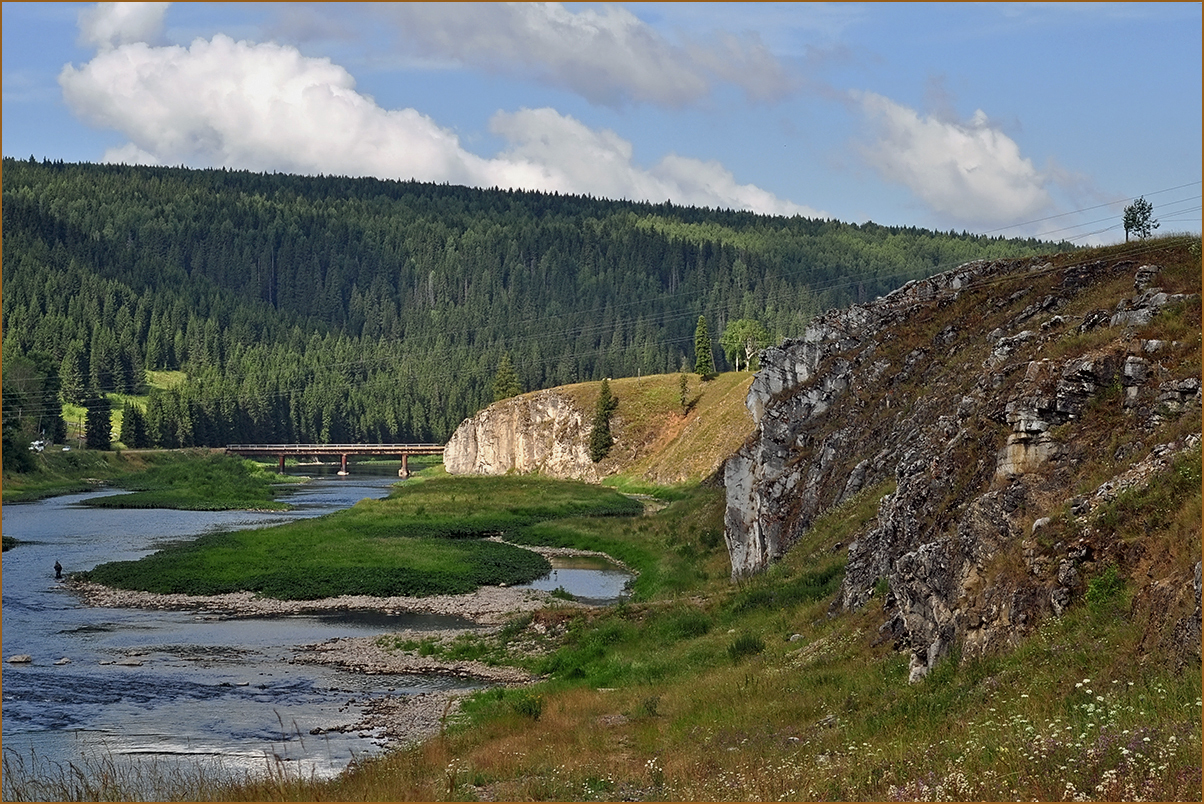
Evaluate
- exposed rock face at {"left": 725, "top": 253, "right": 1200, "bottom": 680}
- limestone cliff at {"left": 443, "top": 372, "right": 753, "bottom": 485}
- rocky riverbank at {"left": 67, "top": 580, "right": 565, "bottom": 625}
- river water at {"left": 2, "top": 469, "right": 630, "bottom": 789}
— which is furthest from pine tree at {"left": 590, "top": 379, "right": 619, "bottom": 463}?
exposed rock face at {"left": 725, "top": 253, "right": 1200, "bottom": 680}

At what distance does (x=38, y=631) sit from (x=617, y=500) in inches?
2958

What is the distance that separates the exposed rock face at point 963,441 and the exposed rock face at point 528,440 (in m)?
97.0

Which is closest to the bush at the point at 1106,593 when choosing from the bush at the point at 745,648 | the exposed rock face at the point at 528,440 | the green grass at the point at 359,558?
the bush at the point at 745,648

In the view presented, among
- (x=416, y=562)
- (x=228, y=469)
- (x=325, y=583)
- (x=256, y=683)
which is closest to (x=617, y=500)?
(x=416, y=562)

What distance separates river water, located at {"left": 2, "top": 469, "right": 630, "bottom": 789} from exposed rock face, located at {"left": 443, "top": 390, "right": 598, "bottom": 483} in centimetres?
8563

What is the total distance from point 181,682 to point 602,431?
115309 millimetres

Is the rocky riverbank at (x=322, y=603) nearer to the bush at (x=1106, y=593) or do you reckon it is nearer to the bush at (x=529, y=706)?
the bush at (x=529, y=706)

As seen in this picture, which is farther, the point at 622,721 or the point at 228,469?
the point at 228,469

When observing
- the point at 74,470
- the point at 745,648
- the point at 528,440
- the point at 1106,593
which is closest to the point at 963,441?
the point at 745,648

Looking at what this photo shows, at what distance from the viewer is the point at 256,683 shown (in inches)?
1762

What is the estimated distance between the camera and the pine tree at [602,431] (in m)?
158

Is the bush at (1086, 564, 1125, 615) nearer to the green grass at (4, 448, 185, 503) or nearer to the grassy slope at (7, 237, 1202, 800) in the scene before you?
the grassy slope at (7, 237, 1202, 800)

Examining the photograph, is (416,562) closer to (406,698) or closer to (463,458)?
(406,698)

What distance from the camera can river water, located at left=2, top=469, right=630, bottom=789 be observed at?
35.0 m
